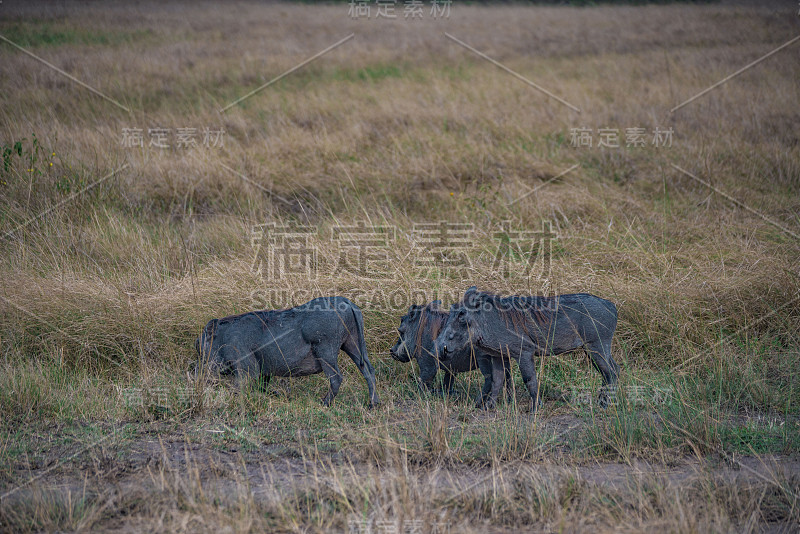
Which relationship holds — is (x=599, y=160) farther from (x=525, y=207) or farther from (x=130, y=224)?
(x=130, y=224)

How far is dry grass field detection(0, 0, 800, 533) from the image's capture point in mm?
3578

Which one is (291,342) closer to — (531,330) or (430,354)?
(430,354)

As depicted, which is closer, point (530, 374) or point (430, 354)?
point (530, 374)

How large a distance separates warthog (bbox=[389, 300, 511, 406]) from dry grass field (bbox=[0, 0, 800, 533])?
21 centimetres

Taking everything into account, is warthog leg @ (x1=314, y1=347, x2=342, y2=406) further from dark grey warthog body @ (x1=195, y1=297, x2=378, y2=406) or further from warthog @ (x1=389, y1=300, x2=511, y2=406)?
warthog @ (x1=389, y1=300, x2=511, y2=406)

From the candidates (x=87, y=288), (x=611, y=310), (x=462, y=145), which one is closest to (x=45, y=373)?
(x=87, y=288)

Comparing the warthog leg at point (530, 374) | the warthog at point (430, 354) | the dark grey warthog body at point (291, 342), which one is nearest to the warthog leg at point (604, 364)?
the warthog leg at point (530, 374)

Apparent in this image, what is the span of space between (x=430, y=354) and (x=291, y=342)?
0.99 meters

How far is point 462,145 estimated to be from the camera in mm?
9906

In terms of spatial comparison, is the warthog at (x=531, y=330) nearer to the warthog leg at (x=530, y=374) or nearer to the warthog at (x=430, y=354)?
the warthog leg at (x=530, y=374)

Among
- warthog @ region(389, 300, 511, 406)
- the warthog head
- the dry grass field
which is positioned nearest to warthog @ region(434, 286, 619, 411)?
the warthog head

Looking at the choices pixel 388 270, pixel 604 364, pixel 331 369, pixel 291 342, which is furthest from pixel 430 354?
pixel 388 270

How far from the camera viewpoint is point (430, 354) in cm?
489

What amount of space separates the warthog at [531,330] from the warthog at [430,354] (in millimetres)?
204
